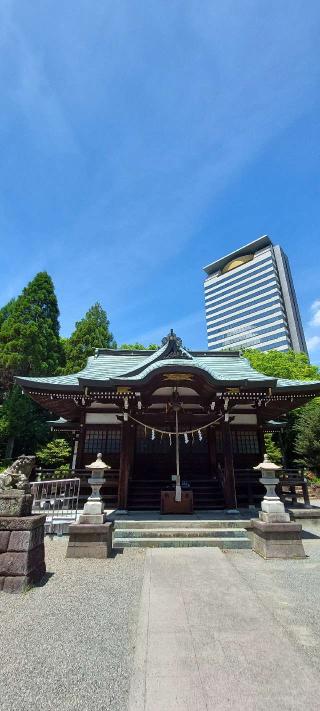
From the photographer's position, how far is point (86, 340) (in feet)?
97.1

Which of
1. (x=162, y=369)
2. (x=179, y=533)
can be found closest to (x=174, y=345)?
(x=162, y=369)

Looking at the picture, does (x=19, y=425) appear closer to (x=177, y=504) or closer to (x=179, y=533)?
(x=177, y=504)

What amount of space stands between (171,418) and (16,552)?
7.34 metres

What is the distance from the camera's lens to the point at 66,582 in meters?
5.11

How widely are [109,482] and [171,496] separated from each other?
212cm

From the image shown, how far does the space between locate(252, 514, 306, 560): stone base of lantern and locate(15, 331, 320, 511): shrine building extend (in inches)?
109

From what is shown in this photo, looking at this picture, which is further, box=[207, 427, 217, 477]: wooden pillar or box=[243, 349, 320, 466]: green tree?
box=[243, 349, 320, 466]: green tree

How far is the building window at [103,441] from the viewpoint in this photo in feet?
38.5

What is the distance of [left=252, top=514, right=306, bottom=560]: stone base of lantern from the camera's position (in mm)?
6613

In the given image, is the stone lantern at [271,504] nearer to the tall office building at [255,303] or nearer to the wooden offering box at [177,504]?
the wooden offering box at [177,504]

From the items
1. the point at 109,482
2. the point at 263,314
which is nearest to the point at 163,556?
the point at 109,482

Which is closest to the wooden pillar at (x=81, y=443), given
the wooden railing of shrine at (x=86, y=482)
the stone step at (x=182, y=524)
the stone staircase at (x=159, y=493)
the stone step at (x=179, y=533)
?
the wooden railing of shrine at (x=86, y=482)

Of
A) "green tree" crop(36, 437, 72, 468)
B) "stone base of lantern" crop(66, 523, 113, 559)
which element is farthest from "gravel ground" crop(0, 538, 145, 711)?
"green tree" crop(36, 437, 72, 468)

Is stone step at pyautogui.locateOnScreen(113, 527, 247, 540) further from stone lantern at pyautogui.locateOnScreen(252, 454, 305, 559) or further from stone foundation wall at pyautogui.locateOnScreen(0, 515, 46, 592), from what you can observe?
stone foundation wall at pyautogui.locateOnScreen(0, 515, 46, 592)
